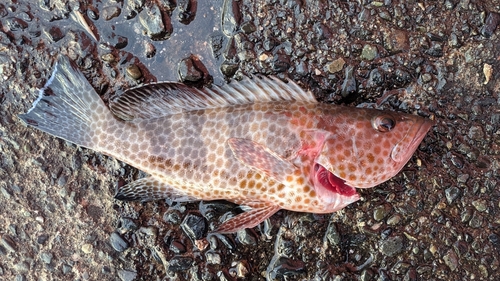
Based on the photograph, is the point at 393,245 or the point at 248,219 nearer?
the point at 248,219

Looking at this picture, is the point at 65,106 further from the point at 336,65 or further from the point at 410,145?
the point at 410,145

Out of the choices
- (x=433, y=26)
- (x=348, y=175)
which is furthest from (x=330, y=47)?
(x=348, y=175)

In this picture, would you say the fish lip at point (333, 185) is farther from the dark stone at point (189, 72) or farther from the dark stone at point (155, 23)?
the dark stone at point (155, 23)

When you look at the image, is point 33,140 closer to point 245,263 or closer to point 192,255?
point 192,255

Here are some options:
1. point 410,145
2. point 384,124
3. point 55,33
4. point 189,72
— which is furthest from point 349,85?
point 55,33

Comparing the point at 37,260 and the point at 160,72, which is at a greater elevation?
the point at 160,72

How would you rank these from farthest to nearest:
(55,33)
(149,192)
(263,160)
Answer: (55,33), (149,192), (263,160)

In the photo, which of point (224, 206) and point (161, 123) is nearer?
point (161, 123)

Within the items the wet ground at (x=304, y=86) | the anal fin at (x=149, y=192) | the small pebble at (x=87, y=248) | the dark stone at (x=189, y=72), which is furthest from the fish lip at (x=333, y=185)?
the small pebble at (x=87, y=248)

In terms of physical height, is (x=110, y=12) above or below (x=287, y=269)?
above
